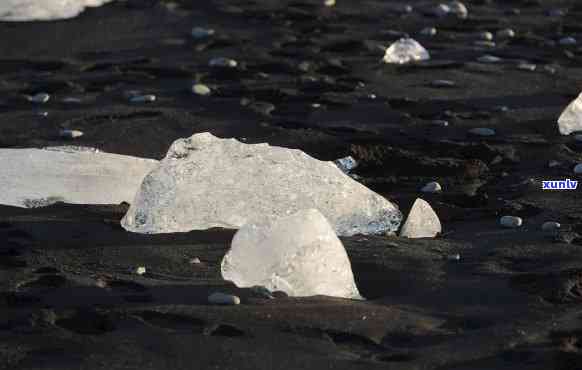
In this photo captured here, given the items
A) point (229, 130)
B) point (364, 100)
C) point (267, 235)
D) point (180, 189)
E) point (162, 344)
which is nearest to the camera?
point (162, 344)

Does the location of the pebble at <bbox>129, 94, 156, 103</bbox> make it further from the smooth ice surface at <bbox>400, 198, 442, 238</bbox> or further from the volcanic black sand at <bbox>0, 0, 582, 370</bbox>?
the smooth ice surface at <bbox>400, 198, 442, 238</bbox>

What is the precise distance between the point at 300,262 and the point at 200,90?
2.67 m

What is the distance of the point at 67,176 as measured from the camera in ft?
14.7

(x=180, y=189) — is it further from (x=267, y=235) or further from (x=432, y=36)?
(x=432, y=36)

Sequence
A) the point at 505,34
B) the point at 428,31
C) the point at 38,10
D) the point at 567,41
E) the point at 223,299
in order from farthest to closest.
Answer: the point at 38,10, the point at 428,31, the point at 505,34, the point at 567,41, the point at 223,299

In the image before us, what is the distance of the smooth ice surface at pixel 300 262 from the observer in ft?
11.3

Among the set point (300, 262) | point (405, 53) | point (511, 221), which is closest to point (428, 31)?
point (405, 53)

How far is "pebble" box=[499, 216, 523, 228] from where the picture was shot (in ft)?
13.6

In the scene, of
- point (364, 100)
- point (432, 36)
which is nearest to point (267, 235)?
point (364, 100)

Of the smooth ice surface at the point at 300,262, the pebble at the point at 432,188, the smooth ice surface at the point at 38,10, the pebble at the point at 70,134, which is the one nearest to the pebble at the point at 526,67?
the pebble at the point at 432,188

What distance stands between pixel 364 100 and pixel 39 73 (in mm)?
1804

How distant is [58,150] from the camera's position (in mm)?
4758

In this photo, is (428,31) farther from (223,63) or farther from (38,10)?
(38,10)

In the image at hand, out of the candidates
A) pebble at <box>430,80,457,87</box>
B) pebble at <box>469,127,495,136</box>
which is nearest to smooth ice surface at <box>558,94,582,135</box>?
pebble at <box>469,127,495,136</box>
